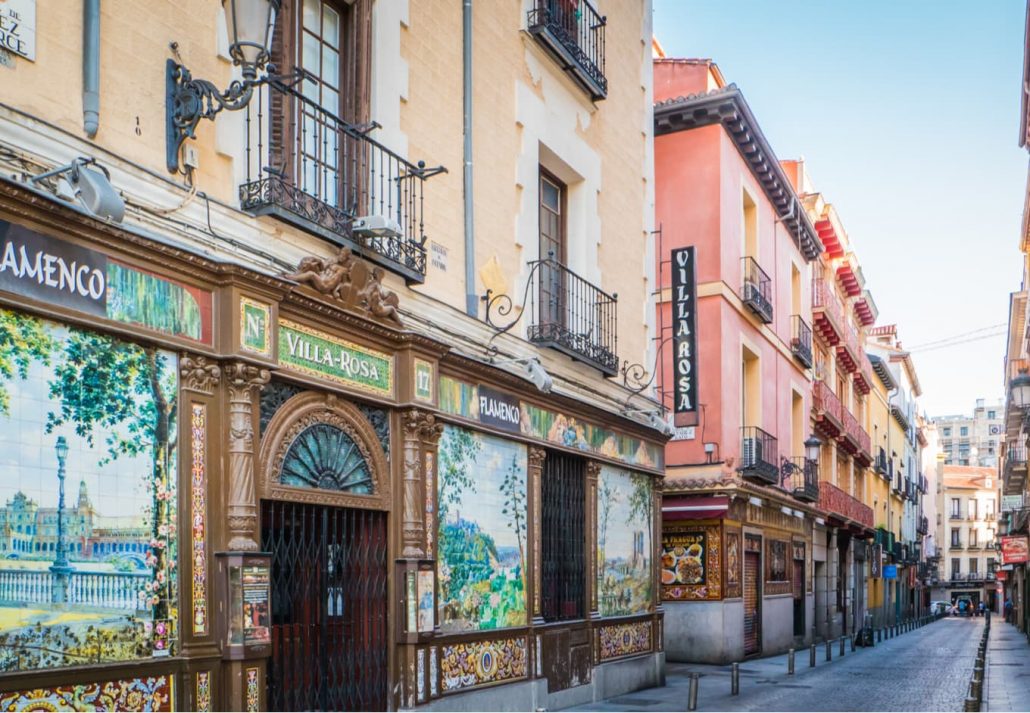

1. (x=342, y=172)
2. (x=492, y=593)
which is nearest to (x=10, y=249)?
(x=342, y=172)

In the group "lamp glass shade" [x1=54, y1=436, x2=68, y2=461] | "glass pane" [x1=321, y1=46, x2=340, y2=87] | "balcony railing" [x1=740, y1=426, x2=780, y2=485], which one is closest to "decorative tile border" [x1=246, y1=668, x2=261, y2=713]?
"lamp glass shade" [x1=54, y1=436, x2=68, y2=461]

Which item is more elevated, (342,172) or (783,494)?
(342,172)

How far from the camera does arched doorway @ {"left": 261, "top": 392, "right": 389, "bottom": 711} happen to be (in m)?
9.03

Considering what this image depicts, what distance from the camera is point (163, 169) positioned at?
8008 millimetres

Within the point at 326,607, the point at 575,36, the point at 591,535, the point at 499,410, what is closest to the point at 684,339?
the point at 591,535

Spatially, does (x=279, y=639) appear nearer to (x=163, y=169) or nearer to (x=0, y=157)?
(x=163, y=169)

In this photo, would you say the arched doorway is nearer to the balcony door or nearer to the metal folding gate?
the metal folding gate

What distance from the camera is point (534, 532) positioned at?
13.3 metres

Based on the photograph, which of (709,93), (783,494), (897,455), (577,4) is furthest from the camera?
(897,455)

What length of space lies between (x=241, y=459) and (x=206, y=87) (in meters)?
2.63

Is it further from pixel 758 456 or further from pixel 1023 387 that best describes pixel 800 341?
pixel 758 456

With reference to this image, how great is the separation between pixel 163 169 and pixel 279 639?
370 cm

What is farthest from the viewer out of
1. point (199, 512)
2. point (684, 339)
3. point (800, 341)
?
point (800, 341)

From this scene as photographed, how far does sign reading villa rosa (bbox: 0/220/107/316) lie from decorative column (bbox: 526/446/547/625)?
6850mm
